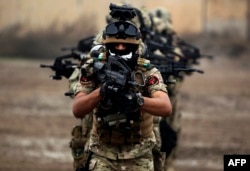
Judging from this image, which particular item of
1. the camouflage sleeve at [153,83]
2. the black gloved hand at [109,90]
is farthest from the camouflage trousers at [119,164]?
the black gloved hand at [109,90]

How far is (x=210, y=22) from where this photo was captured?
28.8 meters

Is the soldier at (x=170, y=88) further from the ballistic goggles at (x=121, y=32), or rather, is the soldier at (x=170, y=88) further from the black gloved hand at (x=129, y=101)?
the black gloved hand at (x=129, y=101)

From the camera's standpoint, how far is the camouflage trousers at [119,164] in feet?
21.5

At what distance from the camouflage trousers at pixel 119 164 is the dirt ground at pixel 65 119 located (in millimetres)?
4288

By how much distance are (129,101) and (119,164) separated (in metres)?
0.72

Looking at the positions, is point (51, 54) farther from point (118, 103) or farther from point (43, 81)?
point (118, 103)

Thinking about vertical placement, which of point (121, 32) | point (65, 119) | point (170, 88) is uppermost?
point (121, 32)

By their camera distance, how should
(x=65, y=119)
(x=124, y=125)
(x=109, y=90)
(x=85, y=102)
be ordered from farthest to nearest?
(x=65, y=119) < (x=124, y=125) < (x=85, y=102) < (x=109, y=90)

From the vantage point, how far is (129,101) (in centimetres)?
603

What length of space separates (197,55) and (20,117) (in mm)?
3523

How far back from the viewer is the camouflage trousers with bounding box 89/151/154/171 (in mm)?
6543
